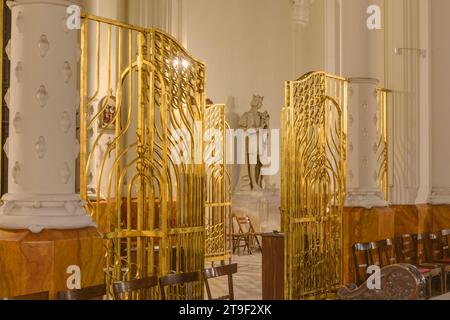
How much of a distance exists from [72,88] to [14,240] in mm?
1174

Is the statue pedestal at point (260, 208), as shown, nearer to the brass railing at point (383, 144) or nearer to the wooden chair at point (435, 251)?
the brass railing at point (383, 144)

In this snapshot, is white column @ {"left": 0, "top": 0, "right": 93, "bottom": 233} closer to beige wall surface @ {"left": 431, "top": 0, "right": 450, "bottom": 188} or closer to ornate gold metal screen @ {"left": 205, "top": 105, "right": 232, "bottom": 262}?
ornate gold metal screen @ {"left": 205, "top": 105, "right": 232, "bottom": 262}

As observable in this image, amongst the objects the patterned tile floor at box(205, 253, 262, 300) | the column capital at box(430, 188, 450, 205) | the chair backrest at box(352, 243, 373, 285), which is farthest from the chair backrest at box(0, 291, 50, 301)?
the column capital at box(430, 188, 450, 205)

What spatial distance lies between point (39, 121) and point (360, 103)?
495cm

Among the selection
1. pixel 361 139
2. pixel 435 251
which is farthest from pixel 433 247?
pixel 361 139

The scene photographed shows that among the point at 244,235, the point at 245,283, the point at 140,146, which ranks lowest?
the point at 245,283

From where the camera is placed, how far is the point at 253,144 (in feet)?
53.0

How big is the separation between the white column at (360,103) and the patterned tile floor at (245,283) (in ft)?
6.00

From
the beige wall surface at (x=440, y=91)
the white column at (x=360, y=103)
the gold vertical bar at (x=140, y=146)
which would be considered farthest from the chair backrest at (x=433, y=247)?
the gold vertical bar at (x=140, y=146)

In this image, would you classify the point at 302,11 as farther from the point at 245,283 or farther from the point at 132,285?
the point at 132,285

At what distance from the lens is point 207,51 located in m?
16.2

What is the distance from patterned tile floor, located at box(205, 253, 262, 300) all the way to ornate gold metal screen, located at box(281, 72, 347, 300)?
105 cm
